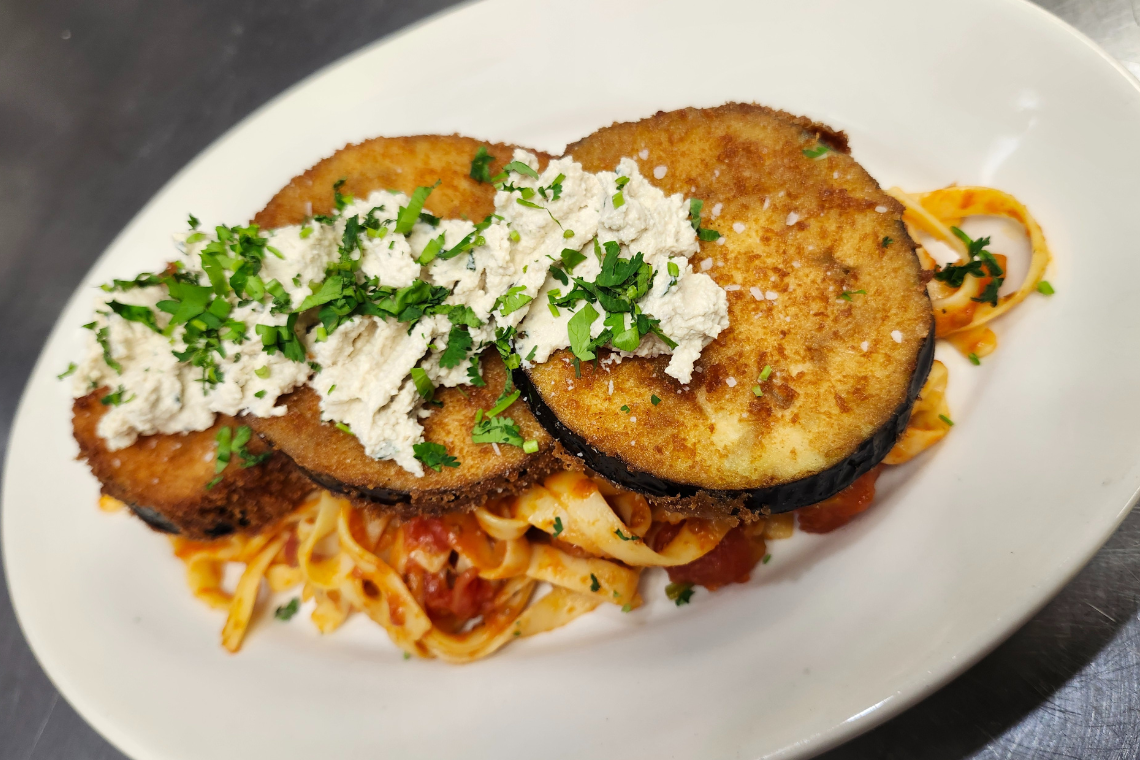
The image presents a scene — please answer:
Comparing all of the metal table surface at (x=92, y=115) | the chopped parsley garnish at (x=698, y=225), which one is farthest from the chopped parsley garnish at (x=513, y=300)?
the metal table surface at (x=92, y=115)

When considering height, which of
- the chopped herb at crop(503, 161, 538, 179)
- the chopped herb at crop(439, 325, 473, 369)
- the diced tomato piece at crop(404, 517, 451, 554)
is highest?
the chopped herb at crop(503, 161, 538, 179)

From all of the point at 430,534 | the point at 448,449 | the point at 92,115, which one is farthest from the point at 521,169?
the point at 92,115

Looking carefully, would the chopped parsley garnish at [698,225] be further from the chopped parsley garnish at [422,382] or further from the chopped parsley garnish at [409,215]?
the chopped parsley garnish at [422,382]

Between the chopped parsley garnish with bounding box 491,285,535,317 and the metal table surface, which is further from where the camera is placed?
the metal table surface

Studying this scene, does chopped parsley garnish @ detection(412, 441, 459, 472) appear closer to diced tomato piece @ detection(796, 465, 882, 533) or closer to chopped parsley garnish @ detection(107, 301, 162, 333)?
chopped parsley garnish @ detection(107, 301, 162, 333)

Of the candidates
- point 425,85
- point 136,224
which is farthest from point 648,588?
point 136,224

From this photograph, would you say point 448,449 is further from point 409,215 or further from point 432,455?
point 409,215

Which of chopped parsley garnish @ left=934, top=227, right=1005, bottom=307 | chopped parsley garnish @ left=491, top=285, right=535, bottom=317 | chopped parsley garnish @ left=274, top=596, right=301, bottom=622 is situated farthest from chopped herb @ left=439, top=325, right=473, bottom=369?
chopped parsley garnish @ left=934, top=227, right=1005, bottom=307
